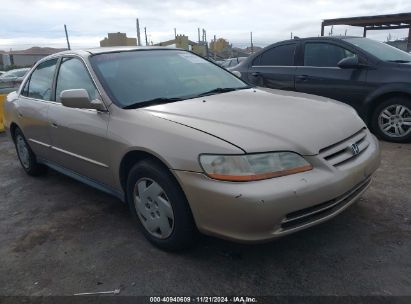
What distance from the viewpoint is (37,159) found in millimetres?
4637

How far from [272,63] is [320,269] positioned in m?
4.57

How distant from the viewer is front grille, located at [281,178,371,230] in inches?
91.8

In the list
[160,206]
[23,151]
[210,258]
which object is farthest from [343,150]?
[23,151]

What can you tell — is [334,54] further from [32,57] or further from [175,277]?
[32,57]

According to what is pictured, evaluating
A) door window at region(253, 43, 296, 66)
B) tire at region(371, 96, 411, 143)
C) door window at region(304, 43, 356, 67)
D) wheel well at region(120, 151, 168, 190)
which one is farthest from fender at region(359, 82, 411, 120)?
wheel well at region(120, 151, 168, 190)

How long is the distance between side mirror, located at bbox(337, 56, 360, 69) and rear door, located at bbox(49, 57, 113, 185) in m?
3.68

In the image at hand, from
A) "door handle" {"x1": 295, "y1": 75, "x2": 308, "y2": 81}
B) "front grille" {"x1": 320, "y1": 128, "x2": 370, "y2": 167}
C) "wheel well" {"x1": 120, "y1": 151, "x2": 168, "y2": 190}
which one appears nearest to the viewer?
"front grille" {"x1": 320, "y1": 128, "x2": 370, "y2": 167}

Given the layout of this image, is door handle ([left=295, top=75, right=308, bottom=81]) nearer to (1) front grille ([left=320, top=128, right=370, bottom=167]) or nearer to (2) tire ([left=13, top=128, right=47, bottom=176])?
(1) front grille ([left=320, top=128, right=370, bottom=167])

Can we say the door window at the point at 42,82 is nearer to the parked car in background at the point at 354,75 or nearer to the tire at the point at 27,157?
the tire at the point at 27,157

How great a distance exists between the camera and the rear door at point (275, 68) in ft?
20.5

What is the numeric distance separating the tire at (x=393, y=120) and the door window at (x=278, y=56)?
1641 millimetres

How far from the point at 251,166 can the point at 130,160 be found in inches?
43.2

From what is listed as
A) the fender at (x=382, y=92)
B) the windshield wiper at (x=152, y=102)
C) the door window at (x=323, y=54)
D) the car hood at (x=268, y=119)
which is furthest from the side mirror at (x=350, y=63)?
the windshield wiper at (x=152, y=102)

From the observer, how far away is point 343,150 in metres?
2.66
